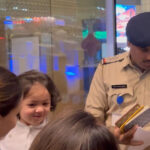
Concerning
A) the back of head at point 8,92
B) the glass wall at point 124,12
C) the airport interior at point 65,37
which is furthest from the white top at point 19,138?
the glass wall at point 124,12

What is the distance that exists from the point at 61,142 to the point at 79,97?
105 inches

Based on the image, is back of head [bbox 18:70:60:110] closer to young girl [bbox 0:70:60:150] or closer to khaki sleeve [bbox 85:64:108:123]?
young girl [bbox 0:70:60:150]

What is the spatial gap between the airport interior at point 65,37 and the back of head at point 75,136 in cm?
219

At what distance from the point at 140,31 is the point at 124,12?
1.84m

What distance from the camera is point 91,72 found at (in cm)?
385

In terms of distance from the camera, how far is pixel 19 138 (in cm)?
199

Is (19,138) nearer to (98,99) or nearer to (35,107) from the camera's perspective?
(35,107)

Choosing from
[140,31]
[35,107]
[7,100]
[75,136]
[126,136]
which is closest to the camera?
[75,136]

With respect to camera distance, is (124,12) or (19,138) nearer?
(19,138)

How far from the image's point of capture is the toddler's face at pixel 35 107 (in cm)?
199

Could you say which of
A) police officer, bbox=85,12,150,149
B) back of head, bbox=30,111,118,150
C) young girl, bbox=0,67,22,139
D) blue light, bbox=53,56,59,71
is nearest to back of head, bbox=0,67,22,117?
young girl, bbox=0,67,22,139

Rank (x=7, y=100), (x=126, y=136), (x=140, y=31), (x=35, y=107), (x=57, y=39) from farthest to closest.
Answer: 1. (x=57, y=39)
2. (x=140, y=31)
3. (x=35, y=107)
4. (x=126, y=136)
5. (x=7, y=100)

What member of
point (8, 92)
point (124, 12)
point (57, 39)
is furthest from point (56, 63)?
point (8, 92)

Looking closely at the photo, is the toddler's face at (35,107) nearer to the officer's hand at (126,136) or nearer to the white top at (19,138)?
the white top at (19,138)
